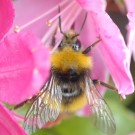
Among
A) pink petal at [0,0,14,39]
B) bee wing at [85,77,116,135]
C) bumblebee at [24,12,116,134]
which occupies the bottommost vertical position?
bee wing at [85,77,116,135]

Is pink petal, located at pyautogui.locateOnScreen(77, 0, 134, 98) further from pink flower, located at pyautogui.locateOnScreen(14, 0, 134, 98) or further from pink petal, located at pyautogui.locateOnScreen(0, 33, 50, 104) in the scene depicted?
pink petal, located at pyautogui.locateOnScreen(0, 33, 50, 104)

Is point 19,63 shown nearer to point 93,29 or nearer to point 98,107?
point 98,107

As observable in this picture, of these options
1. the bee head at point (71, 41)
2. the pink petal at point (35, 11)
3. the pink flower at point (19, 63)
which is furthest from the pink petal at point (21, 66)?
the pink petal at point (35, 11)

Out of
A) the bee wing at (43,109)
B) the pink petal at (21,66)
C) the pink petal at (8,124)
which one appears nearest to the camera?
the pink petal at (21,66)

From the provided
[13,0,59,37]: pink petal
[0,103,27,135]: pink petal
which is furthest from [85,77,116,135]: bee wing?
[13,0,59,37]: pink petal

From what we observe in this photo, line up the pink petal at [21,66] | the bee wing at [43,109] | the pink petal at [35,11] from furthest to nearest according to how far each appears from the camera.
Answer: the pink petal at [35,11]
the bee wing at [43,109]
the pink petal at [21,66]

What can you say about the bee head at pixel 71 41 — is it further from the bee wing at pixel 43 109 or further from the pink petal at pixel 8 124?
A: the pink petal at pixel 8 124

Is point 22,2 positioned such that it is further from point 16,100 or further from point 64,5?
point 16,100
